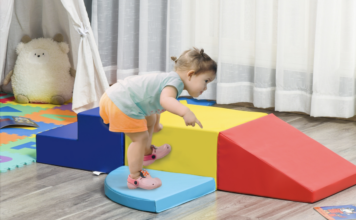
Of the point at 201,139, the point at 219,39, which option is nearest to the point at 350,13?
the point at 219,39

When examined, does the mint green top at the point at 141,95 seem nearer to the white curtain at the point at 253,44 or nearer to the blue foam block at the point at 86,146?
the blue foam block at the point at 86,146

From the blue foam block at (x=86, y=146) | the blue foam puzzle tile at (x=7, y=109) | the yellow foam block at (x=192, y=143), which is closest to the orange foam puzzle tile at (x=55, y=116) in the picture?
the blue foam puzzle tile at (x=7, y=109)

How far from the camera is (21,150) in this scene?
1.93 m

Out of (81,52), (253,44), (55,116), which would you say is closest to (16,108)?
(55,116)

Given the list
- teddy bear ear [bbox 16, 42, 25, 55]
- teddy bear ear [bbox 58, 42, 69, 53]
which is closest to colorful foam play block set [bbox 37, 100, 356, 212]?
teddy bear ear [bbox 58, 42, 69, 53]

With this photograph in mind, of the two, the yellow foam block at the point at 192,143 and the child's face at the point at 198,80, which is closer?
the child's face at the point at 198,80

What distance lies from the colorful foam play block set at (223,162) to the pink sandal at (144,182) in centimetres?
2

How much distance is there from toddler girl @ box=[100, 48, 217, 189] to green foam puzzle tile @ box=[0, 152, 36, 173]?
506 millimetres

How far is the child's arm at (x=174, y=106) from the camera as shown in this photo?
1.24 meters

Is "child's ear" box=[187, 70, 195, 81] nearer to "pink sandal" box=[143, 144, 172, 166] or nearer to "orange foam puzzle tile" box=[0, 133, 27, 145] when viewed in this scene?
"pink sandal" box=[143, 144, 172, 166]

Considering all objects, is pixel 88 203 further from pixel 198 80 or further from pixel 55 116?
pixel 55 116

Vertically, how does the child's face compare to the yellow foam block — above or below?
above

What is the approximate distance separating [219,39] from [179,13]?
350 millimetres

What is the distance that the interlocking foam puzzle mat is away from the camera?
5.98 ft
